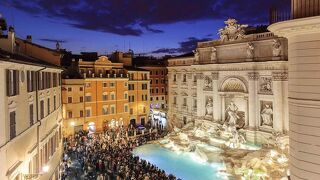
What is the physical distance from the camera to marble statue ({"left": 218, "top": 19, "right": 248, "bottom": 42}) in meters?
36.6

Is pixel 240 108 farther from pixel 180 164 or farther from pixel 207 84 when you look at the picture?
pixel 180 164

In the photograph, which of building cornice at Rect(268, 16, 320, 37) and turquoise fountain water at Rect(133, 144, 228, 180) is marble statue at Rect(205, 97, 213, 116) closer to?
turquoise fountain water at Rect(133, 144, 228, 180)

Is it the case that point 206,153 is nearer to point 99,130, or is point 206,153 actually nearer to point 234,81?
point 234,81

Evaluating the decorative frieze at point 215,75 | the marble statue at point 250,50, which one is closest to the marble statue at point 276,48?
the marble statue at point 250,50

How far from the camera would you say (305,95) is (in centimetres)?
934

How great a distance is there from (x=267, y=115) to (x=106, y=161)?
1734 cm

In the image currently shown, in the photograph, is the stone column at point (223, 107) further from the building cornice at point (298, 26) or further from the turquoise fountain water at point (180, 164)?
the building cornice at point (298, 26)

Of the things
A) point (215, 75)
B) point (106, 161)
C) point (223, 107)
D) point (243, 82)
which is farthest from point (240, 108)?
point (106, 161)

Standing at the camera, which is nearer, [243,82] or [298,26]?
[298,26]

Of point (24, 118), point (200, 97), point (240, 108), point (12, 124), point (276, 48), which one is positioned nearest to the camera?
point (12, 124)

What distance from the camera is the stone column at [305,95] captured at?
9.05m

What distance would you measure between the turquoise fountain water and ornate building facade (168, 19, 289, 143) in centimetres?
715

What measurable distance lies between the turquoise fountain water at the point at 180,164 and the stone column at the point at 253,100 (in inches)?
288

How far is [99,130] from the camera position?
48125 millimetres
